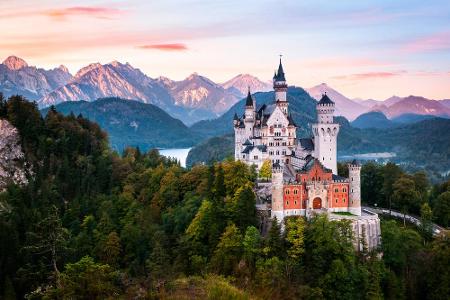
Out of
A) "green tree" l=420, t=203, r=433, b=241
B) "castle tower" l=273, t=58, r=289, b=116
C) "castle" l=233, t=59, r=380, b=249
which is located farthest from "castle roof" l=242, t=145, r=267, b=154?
"green tree" l=420, t=203, r=433, b=241

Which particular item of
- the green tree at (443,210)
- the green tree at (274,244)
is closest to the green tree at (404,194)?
the green tree at (443,210)

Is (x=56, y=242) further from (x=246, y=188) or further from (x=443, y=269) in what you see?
(x=443, y=269)

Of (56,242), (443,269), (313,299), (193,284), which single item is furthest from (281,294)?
(56,242)

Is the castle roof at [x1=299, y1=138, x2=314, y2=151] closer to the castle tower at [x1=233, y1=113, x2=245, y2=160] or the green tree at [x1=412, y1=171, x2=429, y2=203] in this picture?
the castle tower at [x1=233, y1=113, x2=245, y2=160]

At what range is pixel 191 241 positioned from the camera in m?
69.6

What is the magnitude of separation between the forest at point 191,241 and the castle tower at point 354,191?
416 cm

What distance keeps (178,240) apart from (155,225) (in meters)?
9.08

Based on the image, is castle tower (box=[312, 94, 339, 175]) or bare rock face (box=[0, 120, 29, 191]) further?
bare rock face (box=[0, 120, 29, 191])

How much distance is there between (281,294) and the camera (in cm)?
5738

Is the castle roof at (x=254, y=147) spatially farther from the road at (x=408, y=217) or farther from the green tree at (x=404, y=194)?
the green tree at (x=404, y=194)

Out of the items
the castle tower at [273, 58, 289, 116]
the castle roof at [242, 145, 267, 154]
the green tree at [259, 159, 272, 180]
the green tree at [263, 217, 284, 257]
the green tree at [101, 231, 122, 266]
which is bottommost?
the green tree at [101, 231, 122, 266]

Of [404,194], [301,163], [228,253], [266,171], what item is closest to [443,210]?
[404,194]

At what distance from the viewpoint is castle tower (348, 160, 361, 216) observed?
68812mm

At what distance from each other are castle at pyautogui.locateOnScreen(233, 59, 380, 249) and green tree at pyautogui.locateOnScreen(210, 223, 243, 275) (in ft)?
17.9
